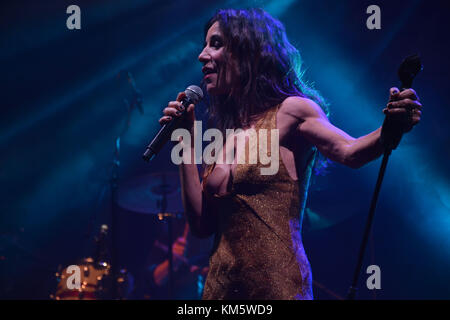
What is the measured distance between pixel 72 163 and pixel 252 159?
4743mm

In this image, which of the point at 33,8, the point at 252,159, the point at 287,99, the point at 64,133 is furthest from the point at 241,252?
the point at 64,133

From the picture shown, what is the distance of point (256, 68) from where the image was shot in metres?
1.63

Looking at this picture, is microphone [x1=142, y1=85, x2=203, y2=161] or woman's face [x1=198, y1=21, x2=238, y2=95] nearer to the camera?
microphone [x1=142, y1=85, x2=203, y2=161]

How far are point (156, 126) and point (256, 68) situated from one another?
3.64 meters

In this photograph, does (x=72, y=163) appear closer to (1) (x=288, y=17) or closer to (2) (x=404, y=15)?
(1) (x=288, y=17)

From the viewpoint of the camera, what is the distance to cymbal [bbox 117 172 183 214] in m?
3.94

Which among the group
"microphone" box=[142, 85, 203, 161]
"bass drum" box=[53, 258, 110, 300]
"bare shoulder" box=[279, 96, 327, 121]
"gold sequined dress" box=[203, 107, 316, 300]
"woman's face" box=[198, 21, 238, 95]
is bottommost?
"bass drum" box=[53, 258, 110, 300]

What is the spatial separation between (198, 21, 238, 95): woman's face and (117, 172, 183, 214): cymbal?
7.67ft

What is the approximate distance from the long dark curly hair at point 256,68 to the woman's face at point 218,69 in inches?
1.0

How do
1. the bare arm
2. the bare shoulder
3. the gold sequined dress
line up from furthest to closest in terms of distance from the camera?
the bare shoulder → the gold sequined dress → the bare arm

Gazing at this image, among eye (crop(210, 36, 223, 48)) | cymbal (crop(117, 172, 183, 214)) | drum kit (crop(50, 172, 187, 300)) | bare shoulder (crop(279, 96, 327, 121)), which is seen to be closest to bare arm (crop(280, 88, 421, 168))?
bare shoulder (crop(279, 96, 327, 121))

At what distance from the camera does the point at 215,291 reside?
125cm

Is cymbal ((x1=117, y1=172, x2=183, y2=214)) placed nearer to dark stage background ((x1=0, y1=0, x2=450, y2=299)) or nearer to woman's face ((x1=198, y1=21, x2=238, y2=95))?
dark stage background ((x1=0, y1=0, x2=450, y2=299))

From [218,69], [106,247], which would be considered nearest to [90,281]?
[106,247]
